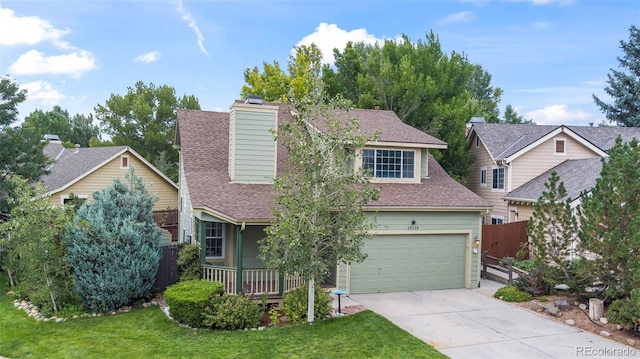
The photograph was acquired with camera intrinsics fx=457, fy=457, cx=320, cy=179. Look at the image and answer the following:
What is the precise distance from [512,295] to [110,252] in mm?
11081

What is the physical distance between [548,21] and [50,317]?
20.5 meters

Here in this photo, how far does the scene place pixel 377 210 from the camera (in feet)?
44.3

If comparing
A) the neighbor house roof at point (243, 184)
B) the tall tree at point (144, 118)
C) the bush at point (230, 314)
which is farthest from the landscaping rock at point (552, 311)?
the tall tree at point (144, 118)

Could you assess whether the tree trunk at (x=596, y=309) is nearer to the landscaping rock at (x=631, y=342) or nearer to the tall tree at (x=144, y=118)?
the landscaping rock at (x=631, y=342)

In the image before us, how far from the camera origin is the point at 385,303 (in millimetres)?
12695

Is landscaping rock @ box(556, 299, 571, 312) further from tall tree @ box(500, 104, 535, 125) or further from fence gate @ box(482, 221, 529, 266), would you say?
A: tall tree @ box(500, 104, 535, 125)

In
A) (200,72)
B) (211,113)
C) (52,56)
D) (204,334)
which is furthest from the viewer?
(52,56)

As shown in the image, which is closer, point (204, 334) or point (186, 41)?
point (204, 334)

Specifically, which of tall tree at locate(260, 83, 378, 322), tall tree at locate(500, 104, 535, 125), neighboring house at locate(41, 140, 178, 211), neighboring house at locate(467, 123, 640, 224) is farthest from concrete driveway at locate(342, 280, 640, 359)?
tall tree at locate(500, 104, 535, 125)

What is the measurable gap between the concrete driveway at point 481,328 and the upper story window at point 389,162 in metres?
4.08

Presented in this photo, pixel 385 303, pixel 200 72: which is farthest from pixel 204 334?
pixel 200 72

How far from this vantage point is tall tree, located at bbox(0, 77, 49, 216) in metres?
16.8

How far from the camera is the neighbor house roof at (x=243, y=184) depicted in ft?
42.4

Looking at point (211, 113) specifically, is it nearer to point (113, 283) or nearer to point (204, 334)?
point (113, 283)
